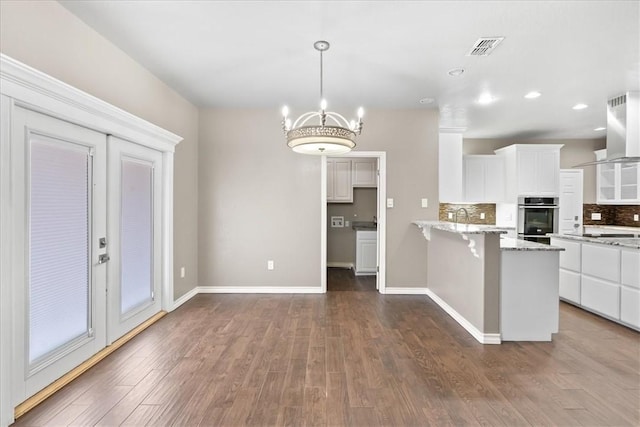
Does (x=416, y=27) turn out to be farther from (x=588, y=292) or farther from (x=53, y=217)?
(x=588, y=292)

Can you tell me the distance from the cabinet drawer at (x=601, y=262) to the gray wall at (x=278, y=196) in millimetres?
1850

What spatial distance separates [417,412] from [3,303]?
248cm

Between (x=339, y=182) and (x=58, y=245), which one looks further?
(x=339, y=182)

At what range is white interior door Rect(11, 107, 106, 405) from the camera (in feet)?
6.46

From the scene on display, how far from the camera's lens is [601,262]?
3.62 meters

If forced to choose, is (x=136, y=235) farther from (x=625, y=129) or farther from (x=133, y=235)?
(x=625, y=129)

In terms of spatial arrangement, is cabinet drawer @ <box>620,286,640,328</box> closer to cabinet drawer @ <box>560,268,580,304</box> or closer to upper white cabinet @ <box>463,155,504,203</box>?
cabinet drawer @ <box>560,268,580,304</box>

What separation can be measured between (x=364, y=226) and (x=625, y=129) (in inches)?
150

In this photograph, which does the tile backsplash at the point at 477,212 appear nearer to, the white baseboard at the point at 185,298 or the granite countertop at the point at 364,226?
the granite countertop at the point at 364,226

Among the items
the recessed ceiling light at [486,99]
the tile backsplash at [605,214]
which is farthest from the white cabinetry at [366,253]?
the tile backsplash at [605,214]

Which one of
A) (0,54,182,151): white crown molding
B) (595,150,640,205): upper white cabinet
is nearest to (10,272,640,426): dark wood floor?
(0,54,182,151): white crown molding

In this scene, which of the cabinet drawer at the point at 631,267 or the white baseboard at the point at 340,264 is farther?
the white baseboard at the point at 340,264

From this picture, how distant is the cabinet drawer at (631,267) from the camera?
3.25 metres

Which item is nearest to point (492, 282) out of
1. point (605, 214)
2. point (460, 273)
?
point (460, 273)
